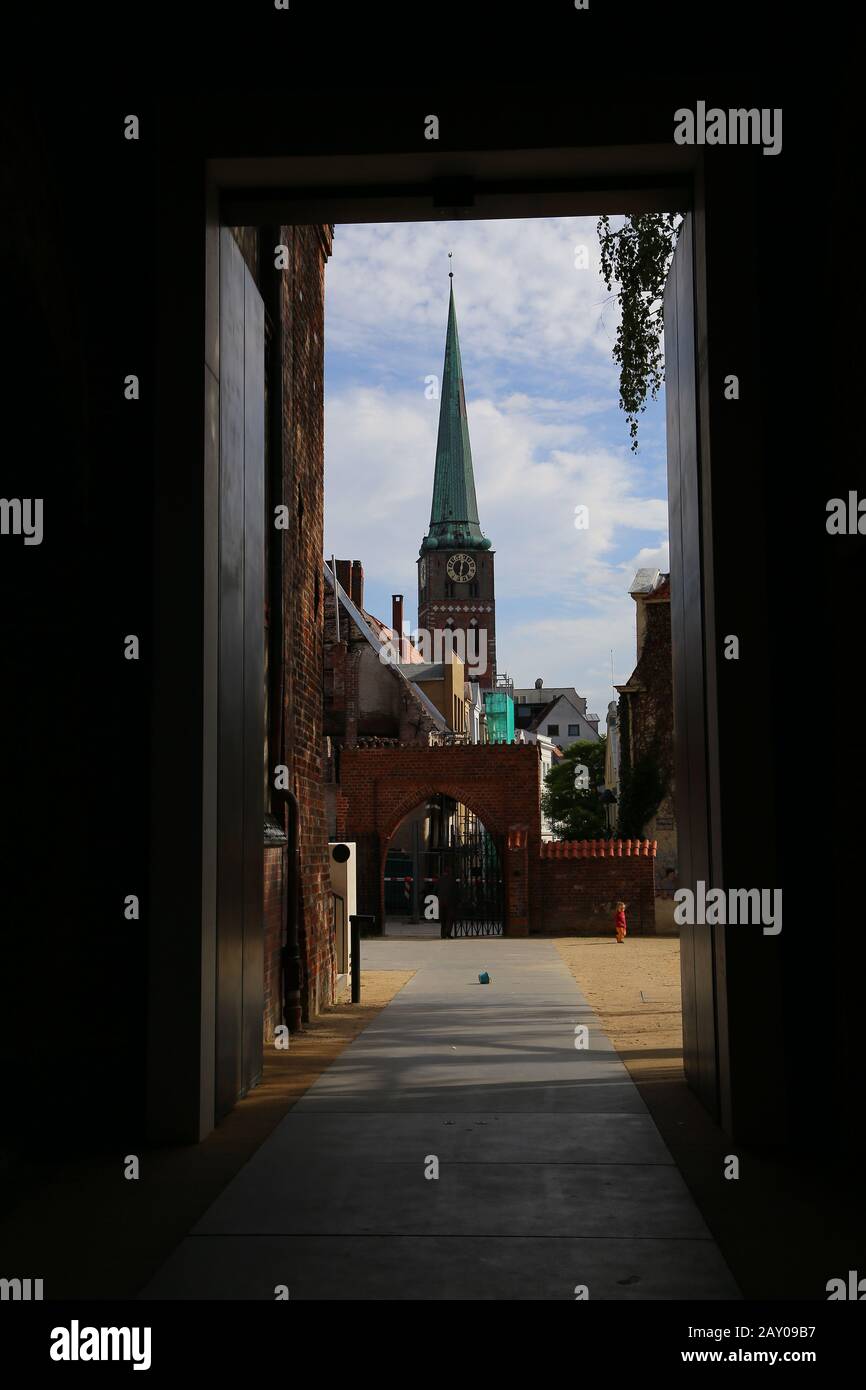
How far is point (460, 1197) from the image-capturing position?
453cm

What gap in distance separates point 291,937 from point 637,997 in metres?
A: 4.62

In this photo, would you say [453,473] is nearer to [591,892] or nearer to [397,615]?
[397,615]

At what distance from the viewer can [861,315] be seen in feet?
16.6

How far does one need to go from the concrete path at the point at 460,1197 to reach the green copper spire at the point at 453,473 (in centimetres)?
7997

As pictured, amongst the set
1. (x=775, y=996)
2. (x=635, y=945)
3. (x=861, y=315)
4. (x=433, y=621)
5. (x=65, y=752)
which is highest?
(x=433, y=621)

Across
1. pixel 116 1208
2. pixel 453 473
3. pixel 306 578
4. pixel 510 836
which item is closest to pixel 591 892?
pixel 510 836

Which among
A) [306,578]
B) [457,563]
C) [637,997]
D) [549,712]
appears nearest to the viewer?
[306,578]

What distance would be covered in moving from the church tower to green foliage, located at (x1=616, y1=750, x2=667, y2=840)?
197 ft

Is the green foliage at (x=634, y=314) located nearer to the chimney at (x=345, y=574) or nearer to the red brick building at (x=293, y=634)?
the red brick building at (x=293, y=634)

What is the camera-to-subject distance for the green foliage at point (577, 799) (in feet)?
154

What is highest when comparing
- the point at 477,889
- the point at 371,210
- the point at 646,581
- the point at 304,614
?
the point at 646,581

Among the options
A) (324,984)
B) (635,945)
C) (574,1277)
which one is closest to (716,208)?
(574,1277)

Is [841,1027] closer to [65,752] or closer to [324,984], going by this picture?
[65,752]
